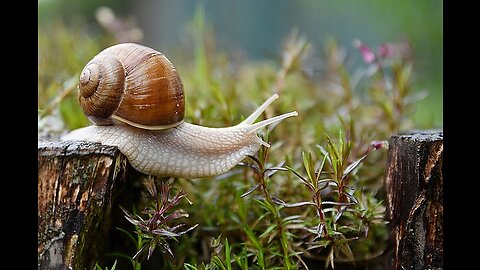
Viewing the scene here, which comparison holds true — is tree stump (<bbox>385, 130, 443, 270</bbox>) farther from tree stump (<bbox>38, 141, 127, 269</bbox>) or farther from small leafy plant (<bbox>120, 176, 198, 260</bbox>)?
tree stump (<bbox>38, 141, 127, 269</bbox>)

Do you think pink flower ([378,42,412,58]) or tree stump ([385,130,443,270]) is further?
pink flower ([378,42,412,58])

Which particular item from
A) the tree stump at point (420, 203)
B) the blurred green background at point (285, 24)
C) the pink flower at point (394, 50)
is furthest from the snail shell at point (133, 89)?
the blurred green background at point (285, 24)

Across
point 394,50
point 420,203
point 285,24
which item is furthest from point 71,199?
point 285,24

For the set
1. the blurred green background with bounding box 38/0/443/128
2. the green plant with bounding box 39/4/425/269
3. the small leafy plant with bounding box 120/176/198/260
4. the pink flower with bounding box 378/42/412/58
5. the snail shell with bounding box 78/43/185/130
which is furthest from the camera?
the blurred green background with bounding box 38/0/443/128

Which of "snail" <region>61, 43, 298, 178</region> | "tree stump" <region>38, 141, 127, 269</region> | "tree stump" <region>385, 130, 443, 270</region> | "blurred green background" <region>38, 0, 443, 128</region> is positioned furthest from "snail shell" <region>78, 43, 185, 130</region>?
"blurred green background" <region>38, 0, 443, 128</region>
